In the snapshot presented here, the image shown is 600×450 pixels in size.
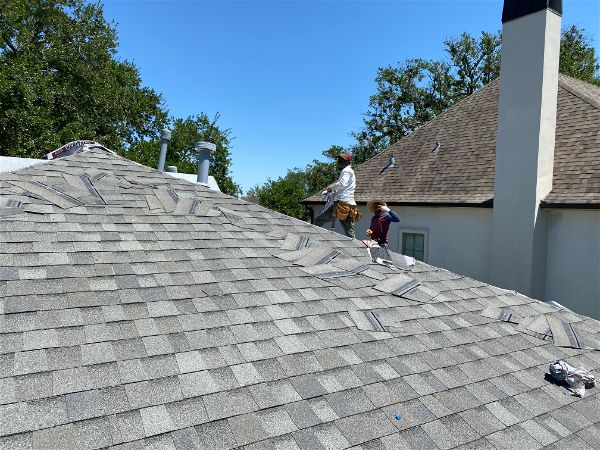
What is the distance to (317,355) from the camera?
125 inches

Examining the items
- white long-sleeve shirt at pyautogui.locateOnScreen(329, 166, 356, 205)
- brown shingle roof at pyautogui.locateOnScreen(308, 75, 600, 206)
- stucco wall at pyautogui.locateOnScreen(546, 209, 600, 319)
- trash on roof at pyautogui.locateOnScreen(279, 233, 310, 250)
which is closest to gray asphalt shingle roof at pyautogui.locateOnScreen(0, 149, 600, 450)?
trash on roof at pyautogui.locateOnScreen(279, 233, 310, 250)

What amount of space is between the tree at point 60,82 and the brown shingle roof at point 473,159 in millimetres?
15016

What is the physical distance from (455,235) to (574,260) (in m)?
2.89

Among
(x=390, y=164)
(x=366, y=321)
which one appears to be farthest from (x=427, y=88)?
(x=366, y=321)

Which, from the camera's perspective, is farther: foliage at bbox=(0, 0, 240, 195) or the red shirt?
foliage at bbox=(0, 0, 240, 195)

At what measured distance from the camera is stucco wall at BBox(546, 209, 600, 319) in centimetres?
891

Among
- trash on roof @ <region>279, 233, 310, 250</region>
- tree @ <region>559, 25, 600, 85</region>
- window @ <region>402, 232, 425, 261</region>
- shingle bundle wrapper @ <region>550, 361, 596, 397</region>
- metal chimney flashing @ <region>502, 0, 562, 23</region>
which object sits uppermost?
tree @ <region>559, 25, 600, 85</region>

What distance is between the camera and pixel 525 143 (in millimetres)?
9672

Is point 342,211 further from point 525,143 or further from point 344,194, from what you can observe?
point 525,143

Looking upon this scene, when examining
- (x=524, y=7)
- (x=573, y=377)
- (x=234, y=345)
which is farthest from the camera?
(x=524, y=7)

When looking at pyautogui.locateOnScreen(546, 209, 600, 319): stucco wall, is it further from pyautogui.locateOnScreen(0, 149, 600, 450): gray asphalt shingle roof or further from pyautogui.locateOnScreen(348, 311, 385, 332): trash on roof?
pyautogui.locateOnScreen(348, 311, 385, 332): trash on roof

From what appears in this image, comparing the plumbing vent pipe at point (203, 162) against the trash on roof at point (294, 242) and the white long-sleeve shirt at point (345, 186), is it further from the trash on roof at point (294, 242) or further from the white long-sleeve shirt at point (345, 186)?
the trash on roof at point (294, 242)

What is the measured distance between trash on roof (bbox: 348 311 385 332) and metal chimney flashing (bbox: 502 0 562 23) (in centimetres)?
938

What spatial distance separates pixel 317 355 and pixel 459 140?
1274 cm
